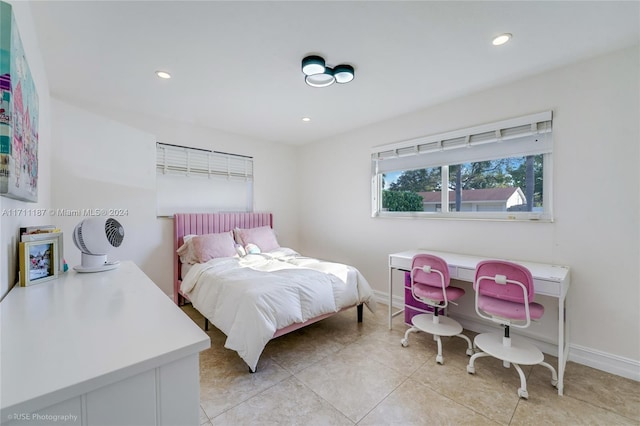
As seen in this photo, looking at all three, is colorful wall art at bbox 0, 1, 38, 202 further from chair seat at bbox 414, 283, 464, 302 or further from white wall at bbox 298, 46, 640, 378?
white wall at bbox 298, 46, 640, 378

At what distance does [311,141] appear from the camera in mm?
4465

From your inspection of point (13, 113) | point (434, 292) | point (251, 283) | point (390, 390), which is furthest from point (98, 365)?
point (434, 292)

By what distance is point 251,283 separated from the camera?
224 cm

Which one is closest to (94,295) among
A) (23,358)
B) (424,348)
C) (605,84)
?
(23,358)

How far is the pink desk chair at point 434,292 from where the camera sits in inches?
90.5

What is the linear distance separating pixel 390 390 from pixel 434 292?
0.90 m

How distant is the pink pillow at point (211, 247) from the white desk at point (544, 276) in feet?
6.32

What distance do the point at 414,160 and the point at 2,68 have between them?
3.20 metres

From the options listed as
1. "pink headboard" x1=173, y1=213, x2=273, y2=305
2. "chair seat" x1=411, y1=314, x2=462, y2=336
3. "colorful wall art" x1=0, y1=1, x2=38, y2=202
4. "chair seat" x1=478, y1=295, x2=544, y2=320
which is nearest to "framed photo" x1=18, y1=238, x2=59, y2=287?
"colorful wall art" x1=0, y1=1, x2=38, y2=202

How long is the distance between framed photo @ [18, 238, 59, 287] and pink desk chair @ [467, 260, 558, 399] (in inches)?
108

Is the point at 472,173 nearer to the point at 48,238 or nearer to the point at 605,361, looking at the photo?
the point at 605,361

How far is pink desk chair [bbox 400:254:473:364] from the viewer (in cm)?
230

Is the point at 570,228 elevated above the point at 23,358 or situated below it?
above

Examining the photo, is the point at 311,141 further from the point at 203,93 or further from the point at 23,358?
the point at 23,358
